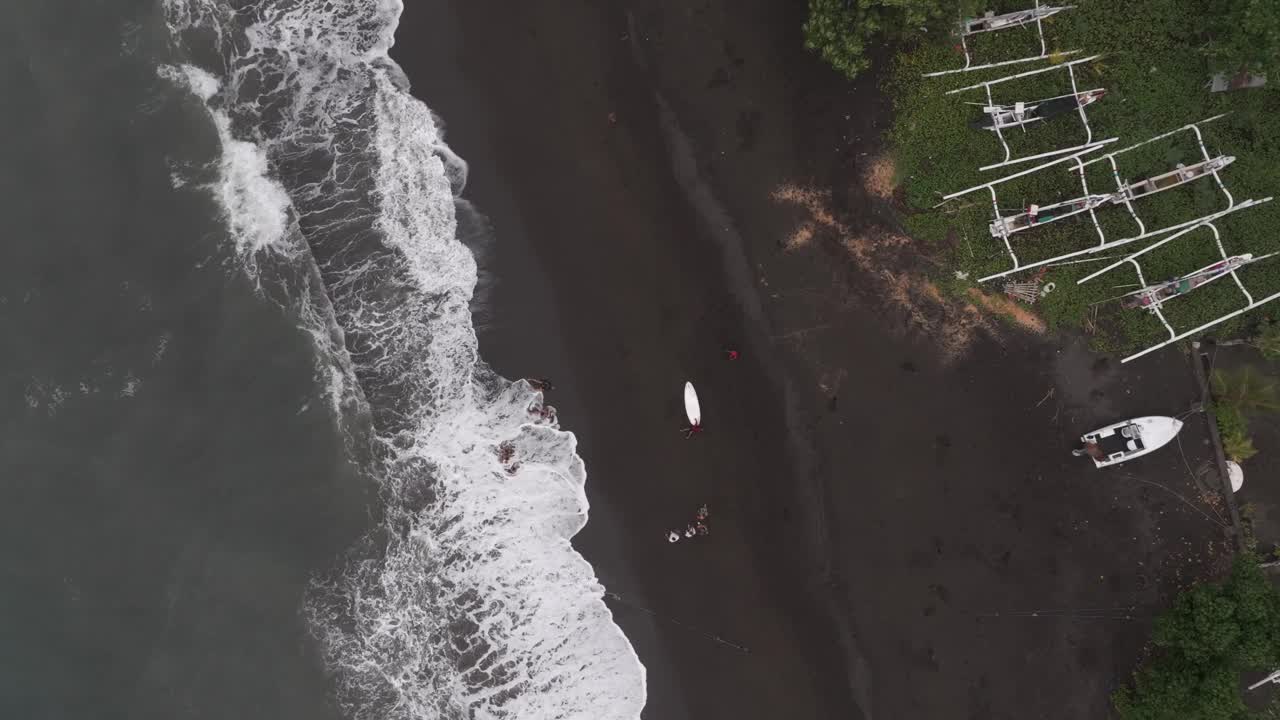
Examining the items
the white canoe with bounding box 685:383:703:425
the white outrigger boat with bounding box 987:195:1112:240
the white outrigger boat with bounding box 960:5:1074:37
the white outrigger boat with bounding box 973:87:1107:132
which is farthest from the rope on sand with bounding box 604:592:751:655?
the white outrigger boat with bounding box 960:5:1074:37

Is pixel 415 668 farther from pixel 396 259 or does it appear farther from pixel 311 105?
pixel 311 105

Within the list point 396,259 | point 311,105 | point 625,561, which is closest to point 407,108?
point 311,105

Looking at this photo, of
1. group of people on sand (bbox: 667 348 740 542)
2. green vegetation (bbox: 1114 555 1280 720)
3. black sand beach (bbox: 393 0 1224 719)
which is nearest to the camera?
green vegetation (bbox: 1114 555 1280 720)

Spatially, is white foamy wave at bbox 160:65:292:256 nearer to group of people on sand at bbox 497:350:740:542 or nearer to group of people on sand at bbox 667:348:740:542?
group of people on sand at bbox 497:350:740:542

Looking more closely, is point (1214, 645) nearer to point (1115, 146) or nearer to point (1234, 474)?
point (1234, 474)

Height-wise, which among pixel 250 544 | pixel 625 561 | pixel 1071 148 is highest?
pixel 1071 148

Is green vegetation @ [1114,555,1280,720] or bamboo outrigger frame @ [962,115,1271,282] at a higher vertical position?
bamboo outrigger frame @ [962,115,1271,282]

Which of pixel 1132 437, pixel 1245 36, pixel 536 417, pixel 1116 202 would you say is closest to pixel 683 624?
pixel 536 417
